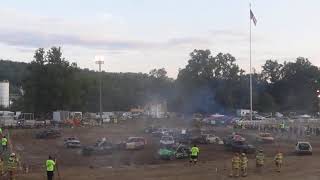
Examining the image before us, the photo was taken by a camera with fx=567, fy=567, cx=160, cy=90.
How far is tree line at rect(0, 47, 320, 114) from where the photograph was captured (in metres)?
123

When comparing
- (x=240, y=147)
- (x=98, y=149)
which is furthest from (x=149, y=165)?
(x=240, y=147)

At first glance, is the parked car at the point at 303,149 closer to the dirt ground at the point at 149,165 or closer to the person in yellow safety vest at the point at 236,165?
the dirt ground at the point at 149,165

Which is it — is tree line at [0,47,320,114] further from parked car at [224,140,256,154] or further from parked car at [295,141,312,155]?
parked car at [295,141,312,155]

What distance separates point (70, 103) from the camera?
125 m

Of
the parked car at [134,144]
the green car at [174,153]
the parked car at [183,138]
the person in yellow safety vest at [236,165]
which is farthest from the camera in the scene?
the parked car at [183,138]

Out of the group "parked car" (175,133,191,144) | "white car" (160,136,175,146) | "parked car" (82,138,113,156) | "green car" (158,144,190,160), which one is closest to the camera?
"green car" (158,144,190,160)

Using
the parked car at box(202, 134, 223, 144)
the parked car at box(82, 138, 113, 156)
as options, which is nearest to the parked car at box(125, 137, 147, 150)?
the parked car at box(82, 138, 113, 156)

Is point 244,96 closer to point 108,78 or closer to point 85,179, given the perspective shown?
point 108,78

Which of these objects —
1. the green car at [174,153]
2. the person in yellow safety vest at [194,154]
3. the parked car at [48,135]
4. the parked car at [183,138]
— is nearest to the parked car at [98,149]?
the green car at [174,153]

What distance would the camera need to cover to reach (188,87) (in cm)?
15412

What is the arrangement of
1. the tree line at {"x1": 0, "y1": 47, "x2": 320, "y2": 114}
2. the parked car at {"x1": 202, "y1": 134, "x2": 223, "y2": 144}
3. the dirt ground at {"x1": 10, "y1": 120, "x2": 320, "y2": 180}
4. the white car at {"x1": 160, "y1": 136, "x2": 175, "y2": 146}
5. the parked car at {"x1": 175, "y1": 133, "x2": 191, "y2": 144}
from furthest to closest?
the tree line at {"x1": 0, "y1": 47, "x2": 320, "y2": 114}
the parked car at {"x1": 202, "y1": 134, "x2": 223, "y2": 144}
the parked car at {"x1": 175, "y1": 133, "x2": 191, "y2": 144}
the white car at {"x1": 160, "y1": 136, "x2": 175, "y2": 146}
the dirt ground at {"x1": 10, "y1": 120, "x2": 320, "y2": 180}

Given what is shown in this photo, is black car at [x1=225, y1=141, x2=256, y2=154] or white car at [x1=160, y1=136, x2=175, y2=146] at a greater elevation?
white car at [x1=160, y1=136, x2=175, y2=146]

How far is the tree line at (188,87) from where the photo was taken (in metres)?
123

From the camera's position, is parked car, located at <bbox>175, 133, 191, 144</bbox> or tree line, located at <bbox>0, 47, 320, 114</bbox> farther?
tree line, located at <bbox>0, 47, 320, 114</bbox>
